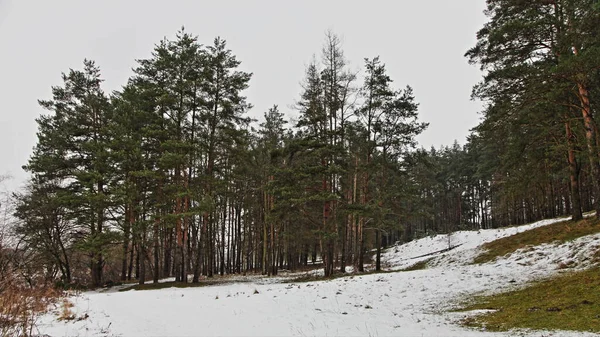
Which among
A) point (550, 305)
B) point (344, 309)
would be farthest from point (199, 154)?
point (550, 305)

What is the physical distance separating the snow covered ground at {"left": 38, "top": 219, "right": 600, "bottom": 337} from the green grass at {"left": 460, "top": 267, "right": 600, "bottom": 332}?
0.60 metres

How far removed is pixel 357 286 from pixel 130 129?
16.8 m

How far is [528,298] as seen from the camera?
853 cm

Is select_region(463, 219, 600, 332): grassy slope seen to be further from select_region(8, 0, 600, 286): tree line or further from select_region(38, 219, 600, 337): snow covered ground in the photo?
select_region(8, 0, 600, 286): tree line

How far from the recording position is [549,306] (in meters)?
7.31

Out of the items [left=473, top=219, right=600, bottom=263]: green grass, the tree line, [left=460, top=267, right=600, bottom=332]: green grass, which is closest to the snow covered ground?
[left=460, top=267, right=600, bottom=332]: green grass

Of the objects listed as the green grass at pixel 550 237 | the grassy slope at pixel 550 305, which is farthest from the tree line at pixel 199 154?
the grassy slope at pixel 550 305

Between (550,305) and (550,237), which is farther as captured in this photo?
(550,237)

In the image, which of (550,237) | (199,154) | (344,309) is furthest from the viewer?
(199,154)

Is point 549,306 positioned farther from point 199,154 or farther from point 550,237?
point 199,154

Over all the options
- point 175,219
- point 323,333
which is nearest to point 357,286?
point 323,333

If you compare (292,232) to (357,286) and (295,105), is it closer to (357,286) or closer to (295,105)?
(295,105)

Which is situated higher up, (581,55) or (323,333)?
(581,55)

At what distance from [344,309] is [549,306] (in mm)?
4720
